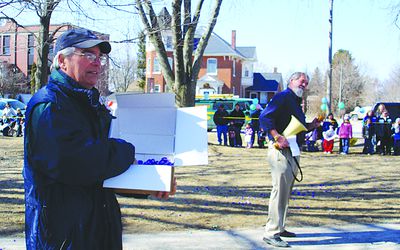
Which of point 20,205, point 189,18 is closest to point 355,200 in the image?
point 20,205

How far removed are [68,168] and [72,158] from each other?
0.17 feet

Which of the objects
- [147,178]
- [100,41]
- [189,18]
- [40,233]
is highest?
[189,18]

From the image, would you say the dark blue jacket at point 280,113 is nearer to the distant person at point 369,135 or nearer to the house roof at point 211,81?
the distant person at point 369,135

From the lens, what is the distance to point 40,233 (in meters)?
2.38

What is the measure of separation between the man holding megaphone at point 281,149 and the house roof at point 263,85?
182 ft

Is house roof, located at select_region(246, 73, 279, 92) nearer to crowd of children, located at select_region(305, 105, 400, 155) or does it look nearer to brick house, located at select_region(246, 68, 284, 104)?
brick house, located at select_region(246, 68, 284, 104)

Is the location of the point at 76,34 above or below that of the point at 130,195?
above

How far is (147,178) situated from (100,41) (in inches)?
30.7

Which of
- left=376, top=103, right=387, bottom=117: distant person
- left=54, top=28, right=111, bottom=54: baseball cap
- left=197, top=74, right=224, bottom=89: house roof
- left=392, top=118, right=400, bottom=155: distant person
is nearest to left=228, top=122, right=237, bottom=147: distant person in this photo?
left=376, top=103, right=387, bottom=117: distant person

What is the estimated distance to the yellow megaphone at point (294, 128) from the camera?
5410mm

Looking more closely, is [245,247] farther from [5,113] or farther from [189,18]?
[5,113]

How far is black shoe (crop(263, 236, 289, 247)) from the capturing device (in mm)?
5566

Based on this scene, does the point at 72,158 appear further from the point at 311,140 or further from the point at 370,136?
the point at 370,136

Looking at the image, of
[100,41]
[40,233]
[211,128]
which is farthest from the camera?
[211,128]
